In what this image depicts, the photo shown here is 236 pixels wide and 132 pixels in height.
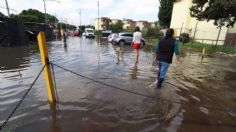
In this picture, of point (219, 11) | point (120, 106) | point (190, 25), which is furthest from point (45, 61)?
point (190, 25)

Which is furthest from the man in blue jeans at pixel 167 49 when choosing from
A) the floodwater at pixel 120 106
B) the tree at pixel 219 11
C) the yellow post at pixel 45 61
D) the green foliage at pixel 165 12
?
the green foliage at pixel 165 12

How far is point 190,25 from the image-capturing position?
32.9 meters

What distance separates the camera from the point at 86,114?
4.09 meters

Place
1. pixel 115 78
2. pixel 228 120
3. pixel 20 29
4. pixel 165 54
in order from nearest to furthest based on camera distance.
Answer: pixel 228 120, pixel 165 54, pixel 115 78, pixel 20 29

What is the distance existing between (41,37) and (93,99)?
81.4 inches

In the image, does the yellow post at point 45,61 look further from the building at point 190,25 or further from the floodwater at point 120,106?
the building at point 190,25

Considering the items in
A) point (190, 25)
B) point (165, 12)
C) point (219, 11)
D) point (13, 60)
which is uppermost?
point (165, 12)

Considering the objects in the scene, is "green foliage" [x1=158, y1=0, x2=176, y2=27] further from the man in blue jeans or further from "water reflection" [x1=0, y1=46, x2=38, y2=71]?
the man in blue jeans

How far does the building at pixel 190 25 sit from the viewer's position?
2533cm

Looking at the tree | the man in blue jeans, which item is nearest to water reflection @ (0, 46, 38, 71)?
the man in blue jeans

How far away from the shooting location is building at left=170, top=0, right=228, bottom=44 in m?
25.3

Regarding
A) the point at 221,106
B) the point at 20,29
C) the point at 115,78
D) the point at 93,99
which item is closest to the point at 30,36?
the point at 20,29

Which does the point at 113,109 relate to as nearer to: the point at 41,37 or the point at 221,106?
the point at 41,37

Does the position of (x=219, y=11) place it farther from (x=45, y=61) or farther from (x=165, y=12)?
(x=165, y=12)
